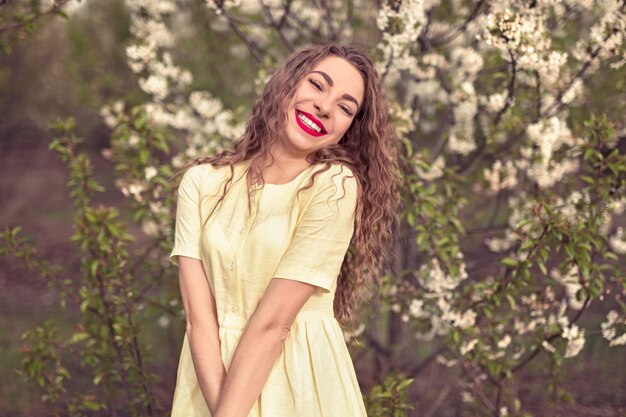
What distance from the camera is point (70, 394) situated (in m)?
4.62

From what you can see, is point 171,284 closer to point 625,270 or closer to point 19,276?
point 625,270

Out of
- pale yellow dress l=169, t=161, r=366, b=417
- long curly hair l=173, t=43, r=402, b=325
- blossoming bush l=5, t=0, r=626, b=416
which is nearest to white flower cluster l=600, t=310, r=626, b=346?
blossoming bush l=5, t=0, r=626, b=416

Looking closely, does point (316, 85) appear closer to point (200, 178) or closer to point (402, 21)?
point (200, 178)

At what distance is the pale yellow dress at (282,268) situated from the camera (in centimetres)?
185

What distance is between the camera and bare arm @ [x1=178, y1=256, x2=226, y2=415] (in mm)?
1847

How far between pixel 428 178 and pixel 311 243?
1891 mm

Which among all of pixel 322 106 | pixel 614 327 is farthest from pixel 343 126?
pixel 614 327

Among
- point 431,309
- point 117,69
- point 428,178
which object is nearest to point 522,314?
point 431,309

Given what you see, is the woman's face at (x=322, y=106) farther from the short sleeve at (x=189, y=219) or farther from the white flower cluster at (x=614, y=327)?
the white flower cluster at (x=614, y=327)

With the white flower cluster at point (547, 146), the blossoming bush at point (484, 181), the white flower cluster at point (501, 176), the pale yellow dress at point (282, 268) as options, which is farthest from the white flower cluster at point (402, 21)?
the pale yellow dress at point (282, 268)

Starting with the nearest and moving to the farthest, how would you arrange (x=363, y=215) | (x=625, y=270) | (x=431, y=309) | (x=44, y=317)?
(x=363, y=215) → (x=625, y=270) → (x=431, y=309) → (x=44, y=317)

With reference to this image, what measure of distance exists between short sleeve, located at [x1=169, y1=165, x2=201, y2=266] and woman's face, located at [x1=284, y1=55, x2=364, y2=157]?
12.2 inches

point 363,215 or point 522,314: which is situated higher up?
point 363,215

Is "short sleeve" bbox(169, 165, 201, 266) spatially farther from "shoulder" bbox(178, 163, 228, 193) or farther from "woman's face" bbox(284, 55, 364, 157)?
"woman's face" bbox(284, 55, 364, 157)
